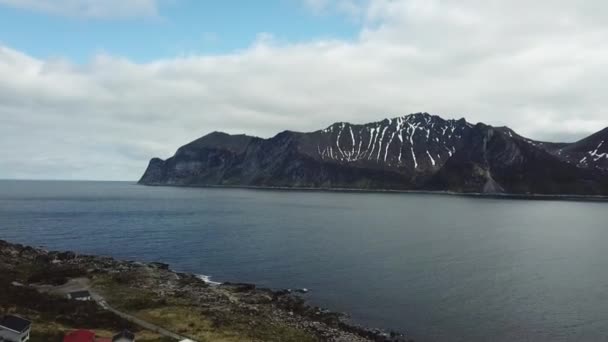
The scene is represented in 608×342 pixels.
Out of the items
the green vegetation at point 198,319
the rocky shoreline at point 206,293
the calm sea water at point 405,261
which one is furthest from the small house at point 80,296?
the calm sea water at point 405,261

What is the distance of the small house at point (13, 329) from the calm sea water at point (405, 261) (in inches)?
1610

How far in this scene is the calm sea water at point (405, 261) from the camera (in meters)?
64.3

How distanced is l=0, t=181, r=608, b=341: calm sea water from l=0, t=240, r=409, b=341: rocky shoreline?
16.9ft

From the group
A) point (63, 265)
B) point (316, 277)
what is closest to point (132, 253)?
point (63, 265)

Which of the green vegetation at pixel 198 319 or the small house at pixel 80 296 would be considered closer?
the green vegetation at pixel 198 319

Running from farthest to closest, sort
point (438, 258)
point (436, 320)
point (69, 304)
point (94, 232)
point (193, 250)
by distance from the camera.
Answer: point (94, 232) → point (193, 250) → point (438, 258) → point (436, 320) → point (69, 304)

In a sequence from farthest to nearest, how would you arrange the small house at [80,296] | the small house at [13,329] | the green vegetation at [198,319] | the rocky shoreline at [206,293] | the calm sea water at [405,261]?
1. the calm sea water at [405,261]
2. the small house at [80,296]
3. the rocky shoreline at [206,293]
4. the green vegetation at [198,319]
5. the small house at [13,329]

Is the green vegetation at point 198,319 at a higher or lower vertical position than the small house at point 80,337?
lower

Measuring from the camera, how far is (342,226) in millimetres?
171000

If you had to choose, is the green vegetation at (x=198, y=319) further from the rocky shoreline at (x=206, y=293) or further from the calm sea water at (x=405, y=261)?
the calm sea water at (x=405, y=261)

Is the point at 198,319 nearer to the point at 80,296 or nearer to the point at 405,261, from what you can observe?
the point at 80,296

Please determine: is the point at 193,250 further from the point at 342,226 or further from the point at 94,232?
the point at 342,226

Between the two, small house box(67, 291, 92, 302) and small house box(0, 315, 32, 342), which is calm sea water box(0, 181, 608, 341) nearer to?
small house box(67, 291, 92, 302)

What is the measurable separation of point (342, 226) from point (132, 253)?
82927mm
